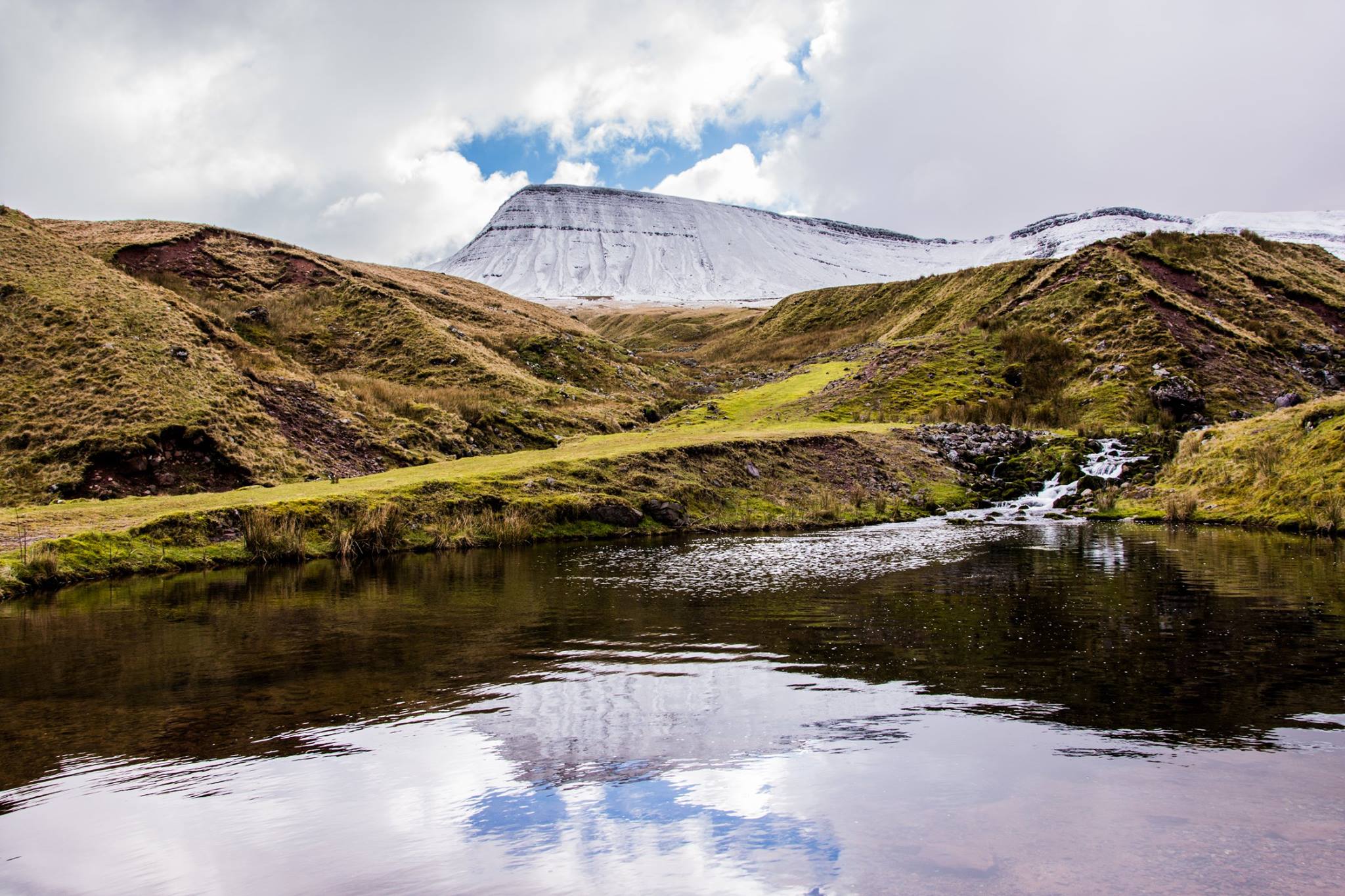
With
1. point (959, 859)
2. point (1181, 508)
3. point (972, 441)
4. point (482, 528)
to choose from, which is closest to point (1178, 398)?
point (972, 441)

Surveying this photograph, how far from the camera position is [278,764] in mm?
7383

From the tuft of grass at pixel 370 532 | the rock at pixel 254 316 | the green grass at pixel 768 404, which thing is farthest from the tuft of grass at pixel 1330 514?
the rock at pixel 254 316

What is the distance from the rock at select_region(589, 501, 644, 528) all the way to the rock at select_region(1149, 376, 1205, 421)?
3101 cm

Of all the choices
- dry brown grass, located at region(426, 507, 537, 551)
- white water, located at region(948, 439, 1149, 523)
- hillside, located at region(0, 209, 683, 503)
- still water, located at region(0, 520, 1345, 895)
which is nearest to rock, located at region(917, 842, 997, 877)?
still water, located at region(0, 520, 1345, 895)

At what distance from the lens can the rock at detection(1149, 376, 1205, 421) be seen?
141 feet

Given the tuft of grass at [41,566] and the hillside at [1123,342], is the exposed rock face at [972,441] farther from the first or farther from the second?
the tuft of grass at [41,566]

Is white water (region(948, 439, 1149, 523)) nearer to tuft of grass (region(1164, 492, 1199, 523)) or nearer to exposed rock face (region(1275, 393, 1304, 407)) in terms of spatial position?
tuft of grass (region(1164, 492, 1199, 523))

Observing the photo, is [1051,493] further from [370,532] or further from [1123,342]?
[370,532]

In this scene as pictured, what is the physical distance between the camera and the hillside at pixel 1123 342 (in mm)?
46344

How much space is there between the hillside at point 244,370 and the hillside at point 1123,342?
1855 cm

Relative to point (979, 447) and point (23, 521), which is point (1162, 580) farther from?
point (23, 521)

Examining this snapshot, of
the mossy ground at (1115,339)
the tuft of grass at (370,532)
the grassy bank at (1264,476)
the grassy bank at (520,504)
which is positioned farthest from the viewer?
the mossy ground at (1115,339)

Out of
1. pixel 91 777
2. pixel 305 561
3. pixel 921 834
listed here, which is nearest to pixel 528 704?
pixel 91 777

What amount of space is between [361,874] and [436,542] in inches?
817
